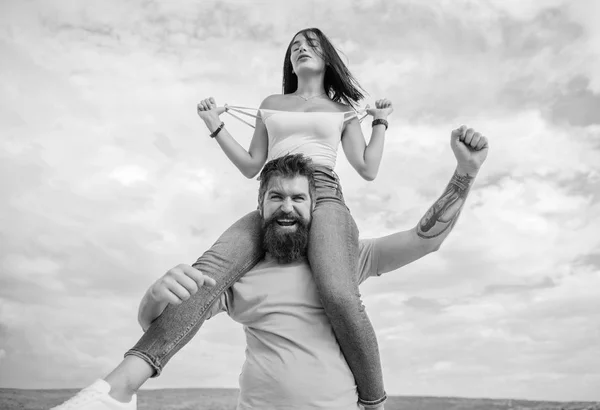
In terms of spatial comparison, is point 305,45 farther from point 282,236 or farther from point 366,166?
point 282,236

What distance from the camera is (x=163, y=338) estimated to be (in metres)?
2.95

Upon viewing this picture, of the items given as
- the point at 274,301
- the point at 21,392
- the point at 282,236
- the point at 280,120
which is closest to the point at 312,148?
the point at 280,120

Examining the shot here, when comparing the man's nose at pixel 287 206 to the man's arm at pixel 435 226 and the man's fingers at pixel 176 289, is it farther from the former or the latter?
the man's fingers at pixel 176 289

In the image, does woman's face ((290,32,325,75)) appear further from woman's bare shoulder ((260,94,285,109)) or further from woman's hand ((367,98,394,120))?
woman's hand ((367,98,394,120))

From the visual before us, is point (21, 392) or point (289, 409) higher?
point (21, 392)

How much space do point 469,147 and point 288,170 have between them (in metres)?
1.06

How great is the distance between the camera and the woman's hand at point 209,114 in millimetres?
4047

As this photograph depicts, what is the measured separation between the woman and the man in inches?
3.7

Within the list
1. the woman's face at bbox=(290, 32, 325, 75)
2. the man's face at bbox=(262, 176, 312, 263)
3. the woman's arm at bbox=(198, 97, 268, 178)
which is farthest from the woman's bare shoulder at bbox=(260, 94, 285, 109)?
the man's face at bbox=(262, 176, 312, 263)

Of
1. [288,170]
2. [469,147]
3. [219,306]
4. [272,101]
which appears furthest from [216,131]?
[469,147]

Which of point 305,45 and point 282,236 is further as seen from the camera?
point 305,45

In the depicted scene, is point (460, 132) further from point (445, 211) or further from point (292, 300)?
point (292, 300)

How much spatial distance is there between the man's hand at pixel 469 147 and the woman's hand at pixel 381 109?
0.75 meters

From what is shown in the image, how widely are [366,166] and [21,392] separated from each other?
5258 millimetres
